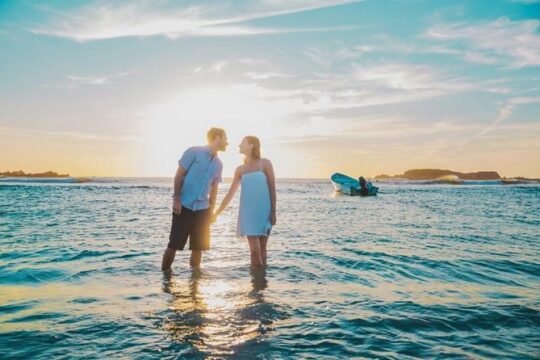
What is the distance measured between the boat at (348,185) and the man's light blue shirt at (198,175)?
35.5 metres

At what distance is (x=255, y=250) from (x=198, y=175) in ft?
5.62

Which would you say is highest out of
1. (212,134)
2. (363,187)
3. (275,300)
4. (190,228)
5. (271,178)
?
(212,134)

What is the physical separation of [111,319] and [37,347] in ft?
3.08

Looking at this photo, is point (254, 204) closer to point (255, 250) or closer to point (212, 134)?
point (255, 250)

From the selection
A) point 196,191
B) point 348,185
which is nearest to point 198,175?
point 196,191

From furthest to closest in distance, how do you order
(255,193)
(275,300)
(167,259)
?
(167,259)
(255,193)
(275,300)

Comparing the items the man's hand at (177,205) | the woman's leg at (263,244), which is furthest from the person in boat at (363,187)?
the man's hand at (177,205)

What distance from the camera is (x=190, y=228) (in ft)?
24.4

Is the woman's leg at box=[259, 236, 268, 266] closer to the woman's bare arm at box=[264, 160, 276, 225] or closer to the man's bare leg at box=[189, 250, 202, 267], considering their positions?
the woman's bare arm at box=[264, 160, 276, 225]

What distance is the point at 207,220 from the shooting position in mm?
7594

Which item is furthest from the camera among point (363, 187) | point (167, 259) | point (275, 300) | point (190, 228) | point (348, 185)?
point (348, 185)

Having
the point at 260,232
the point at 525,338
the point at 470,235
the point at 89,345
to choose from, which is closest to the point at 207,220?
the point at 260,232

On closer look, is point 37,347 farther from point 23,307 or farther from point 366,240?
point 366,240

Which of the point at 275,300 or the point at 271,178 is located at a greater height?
the point at 271,178
